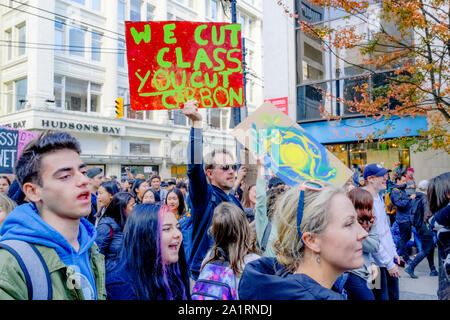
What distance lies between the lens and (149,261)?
228cm

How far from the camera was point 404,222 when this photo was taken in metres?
7.32

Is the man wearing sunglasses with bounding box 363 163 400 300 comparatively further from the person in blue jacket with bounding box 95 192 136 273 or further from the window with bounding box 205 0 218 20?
the window with bounding box 205 0 218 20

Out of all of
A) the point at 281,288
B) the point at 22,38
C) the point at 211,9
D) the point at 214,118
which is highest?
the point at 211,9

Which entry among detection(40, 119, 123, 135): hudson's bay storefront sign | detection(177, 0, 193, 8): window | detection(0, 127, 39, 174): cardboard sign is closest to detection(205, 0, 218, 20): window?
detection(177, 0, 193, 8): window

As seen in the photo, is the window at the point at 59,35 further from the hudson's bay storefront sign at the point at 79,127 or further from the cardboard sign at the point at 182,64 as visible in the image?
the cardboard sign at the point at 182,64

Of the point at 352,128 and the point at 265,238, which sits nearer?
the point at 265,238

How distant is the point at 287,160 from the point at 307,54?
10825mm

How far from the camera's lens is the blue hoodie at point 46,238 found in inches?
62.1

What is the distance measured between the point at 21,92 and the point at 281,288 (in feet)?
82.3

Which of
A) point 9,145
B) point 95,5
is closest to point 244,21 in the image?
point 95,5

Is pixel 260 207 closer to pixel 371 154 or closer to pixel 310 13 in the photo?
pixel 371 154

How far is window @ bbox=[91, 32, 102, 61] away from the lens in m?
24.6
